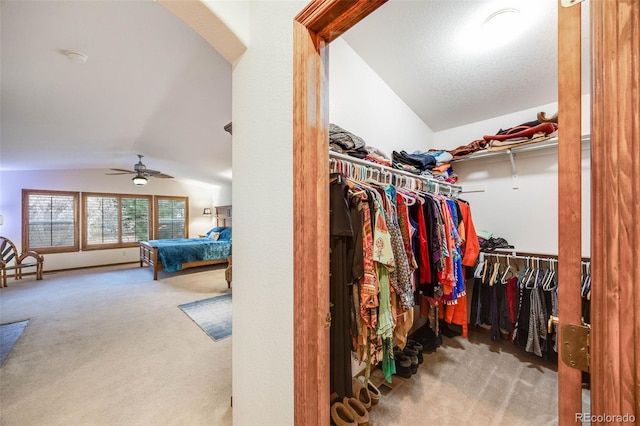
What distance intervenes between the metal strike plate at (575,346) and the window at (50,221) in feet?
26.8

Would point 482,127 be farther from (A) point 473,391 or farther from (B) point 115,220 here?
(B) point 115,220

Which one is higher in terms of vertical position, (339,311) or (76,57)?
(76,57)

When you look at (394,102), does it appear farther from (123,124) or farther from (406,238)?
(123,124)

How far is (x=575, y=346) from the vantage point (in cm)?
47

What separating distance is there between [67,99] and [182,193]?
5448 millimetres

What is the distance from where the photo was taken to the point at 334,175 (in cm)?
135

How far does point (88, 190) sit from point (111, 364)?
224 inches

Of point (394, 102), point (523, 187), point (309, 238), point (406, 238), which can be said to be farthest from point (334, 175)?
point (523, 187)

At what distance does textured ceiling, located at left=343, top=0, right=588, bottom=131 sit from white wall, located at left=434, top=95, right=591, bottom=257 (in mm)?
256

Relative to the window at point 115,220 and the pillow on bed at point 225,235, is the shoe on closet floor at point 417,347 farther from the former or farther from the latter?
the window at point 115,220

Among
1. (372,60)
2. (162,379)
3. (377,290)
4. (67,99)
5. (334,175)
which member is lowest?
(162,379)

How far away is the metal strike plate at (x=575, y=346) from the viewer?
0.46 meters

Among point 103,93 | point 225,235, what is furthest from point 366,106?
point 225,235

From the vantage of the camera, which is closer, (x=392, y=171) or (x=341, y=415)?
(x=341, y=415)
